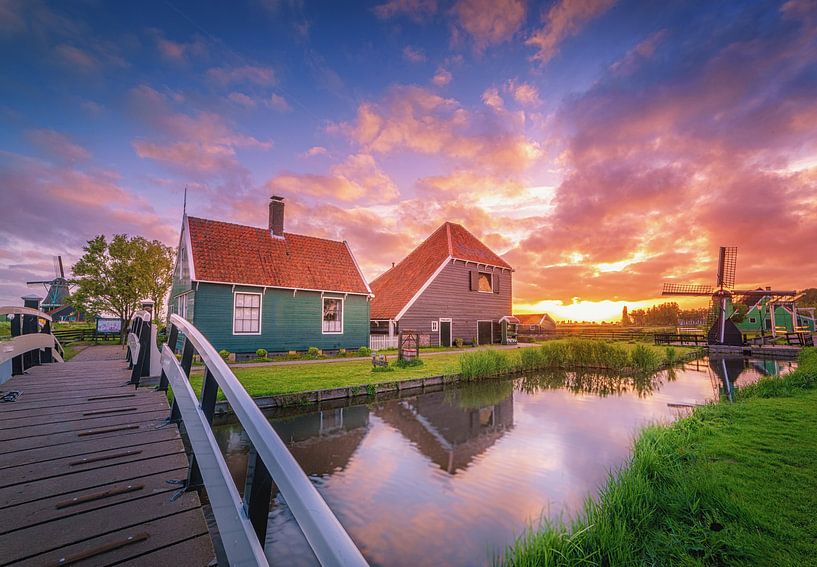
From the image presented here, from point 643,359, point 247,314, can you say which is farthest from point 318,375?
point 643,359

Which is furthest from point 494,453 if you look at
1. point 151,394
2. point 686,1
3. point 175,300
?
point 175,300

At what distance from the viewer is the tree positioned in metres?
23.2

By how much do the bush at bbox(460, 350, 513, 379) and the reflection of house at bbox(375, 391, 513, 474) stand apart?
2913 mm

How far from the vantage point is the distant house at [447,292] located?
78.7 feet

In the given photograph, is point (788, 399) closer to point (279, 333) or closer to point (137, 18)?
point (279, 333)

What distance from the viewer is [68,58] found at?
10.2 meters

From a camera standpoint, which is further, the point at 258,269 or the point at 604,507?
the point at 258,269

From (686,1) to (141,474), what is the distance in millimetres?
15488

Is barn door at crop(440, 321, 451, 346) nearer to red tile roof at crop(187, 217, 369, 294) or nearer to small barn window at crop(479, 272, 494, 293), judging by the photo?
small barn window at crop(479, 272, 494, 293)

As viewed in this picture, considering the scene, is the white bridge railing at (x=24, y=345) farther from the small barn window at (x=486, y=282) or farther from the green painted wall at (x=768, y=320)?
the green painted wall at (x=768, y=320)

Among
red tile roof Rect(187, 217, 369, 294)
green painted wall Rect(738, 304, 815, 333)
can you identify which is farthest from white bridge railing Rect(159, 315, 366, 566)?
green painted wall Rect(738, 304, 815, 333)

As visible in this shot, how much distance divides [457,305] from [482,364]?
10.5 meters

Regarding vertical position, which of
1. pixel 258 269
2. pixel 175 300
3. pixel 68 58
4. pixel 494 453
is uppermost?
pixel 68 58

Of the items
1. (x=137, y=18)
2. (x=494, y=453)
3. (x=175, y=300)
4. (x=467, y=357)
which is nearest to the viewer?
(x=494, y=453)
